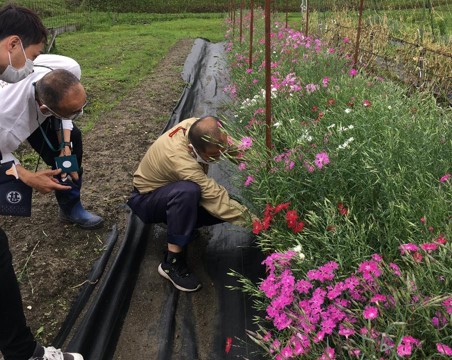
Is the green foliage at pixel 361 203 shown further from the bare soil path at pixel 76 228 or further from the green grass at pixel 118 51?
the green grass at pixel 118 51

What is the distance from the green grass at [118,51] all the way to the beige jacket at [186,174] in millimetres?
2639

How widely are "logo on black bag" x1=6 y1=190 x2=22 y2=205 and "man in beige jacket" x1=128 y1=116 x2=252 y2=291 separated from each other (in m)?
0.65

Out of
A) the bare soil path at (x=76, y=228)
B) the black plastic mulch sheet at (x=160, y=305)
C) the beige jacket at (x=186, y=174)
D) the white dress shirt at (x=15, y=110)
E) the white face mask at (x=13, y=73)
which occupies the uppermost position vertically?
the white face mask at (x=13, y=73)

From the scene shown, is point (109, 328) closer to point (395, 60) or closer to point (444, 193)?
point (444, 193)

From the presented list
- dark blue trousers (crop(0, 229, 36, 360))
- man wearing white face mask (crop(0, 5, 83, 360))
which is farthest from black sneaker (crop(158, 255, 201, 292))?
dark blue trousers (crop(0, 229, 36, 360))

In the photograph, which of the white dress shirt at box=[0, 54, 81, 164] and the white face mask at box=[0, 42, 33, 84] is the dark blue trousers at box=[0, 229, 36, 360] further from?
the white dress shirt at box=[0, 54, 81, 164]

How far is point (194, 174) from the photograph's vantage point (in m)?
2.30

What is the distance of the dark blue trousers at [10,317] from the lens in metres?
1.57

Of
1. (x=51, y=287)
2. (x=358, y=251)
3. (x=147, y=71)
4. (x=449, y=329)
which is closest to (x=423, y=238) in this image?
(x=358, y=251)

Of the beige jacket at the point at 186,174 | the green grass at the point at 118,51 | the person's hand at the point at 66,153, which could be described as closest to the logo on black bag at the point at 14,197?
the person's hand at the point at 66,153

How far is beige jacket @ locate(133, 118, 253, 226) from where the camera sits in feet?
7.55

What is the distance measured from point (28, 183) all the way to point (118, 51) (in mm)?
8533

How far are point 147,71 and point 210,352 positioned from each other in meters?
6.69

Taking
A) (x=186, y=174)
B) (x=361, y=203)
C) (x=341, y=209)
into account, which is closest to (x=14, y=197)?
(x=186, y=174)
